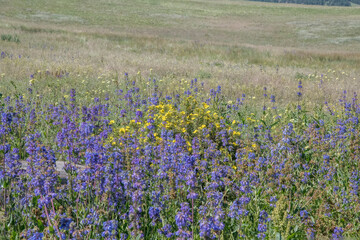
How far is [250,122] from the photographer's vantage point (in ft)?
21.1

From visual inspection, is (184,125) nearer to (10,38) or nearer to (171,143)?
(171,143)

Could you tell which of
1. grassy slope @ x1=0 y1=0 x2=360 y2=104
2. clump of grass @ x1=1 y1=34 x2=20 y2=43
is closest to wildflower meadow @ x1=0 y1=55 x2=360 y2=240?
grassy slope @ x1=0 y1=0 x2=360 y2=104

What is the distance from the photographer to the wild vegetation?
3086 mm

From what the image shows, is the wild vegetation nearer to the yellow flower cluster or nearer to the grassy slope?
the yellow flower cluster

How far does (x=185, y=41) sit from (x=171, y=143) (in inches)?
818

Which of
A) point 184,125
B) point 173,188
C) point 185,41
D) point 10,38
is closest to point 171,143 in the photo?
point 173,188

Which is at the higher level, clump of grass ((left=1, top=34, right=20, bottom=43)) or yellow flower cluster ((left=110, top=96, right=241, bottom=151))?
clump of grass ((left=1, top=34, right=20, bottom=43))

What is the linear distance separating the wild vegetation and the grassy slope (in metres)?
0.17

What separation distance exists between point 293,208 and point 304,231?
344 mm

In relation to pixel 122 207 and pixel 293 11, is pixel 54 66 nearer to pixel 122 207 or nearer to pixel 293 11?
pixel 122 207

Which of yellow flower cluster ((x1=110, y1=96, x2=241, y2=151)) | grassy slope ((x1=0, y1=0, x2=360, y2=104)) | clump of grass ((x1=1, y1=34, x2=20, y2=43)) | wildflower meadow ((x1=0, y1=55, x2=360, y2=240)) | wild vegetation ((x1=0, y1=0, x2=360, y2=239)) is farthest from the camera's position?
clump of grass ((x1=1, y1=34, x2=20, y2=43))

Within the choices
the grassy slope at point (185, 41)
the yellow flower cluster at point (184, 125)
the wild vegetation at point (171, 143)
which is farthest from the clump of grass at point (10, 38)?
the yellow flower cluster at point (184, 125)

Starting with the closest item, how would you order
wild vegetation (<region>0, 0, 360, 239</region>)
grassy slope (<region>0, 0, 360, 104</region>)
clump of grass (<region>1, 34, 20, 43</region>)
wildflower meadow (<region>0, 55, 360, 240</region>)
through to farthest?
wildflower meadow (<region>0, 55, 360, 240</region>), wild vegetation (<region>0, 0, 360, 239</region>), grassy slope (<region>0, 0, 360, 104</region>), clump of grass (<region>1, 34, 20, 43</region>)

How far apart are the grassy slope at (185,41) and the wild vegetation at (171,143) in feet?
0.57
